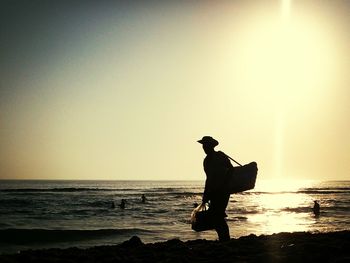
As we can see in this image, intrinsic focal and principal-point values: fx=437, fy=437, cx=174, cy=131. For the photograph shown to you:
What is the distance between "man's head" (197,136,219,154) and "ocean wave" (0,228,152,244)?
13762mm

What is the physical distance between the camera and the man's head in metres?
8.39

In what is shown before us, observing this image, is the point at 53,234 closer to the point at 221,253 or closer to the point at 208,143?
the point at 208,143

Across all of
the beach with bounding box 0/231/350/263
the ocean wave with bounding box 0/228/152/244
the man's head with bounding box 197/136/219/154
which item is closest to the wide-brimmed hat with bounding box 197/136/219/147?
the man's head with bounding box 197/136/219/154

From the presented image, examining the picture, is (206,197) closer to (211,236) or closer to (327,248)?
(327,248)

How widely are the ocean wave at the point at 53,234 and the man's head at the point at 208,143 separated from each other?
1376cm

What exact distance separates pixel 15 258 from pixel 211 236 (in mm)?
11983

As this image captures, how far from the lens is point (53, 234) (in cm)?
2266

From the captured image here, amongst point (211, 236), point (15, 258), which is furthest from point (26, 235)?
point (15, 258)

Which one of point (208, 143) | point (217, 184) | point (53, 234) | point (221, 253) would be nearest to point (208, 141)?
point (208, 143)

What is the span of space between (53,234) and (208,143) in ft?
54.7

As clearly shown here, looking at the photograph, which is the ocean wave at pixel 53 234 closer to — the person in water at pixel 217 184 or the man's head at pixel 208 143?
the person in water at pixel 217 184

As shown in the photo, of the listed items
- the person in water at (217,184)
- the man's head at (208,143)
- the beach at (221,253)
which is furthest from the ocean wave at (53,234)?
the man's head at (208,143)

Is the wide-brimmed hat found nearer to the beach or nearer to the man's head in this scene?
the man's head

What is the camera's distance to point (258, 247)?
7.86 meters
